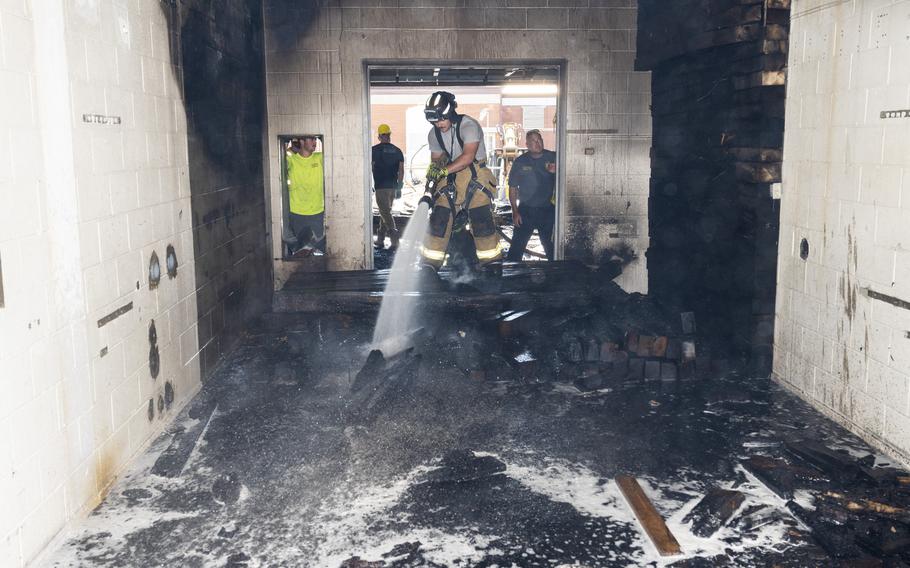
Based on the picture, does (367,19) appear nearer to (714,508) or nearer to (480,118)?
(714,508)

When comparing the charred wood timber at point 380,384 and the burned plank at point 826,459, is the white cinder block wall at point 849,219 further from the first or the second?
the charred wood timber at point 380,384

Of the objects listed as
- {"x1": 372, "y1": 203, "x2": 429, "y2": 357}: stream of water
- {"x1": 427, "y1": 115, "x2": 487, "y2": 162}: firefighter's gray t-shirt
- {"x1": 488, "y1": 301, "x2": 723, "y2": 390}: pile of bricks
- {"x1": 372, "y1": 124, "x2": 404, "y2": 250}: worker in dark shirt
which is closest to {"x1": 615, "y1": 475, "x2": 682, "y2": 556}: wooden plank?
{"x1": 488, "y1": 301, "x2": 723, "y2": 390}: pile of bricks

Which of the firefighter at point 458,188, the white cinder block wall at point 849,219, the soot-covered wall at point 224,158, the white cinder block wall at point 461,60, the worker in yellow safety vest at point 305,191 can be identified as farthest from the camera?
the worker in yellow safety vest at point 305,191

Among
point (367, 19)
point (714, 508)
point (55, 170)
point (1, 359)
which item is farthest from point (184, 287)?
point (367, 19)

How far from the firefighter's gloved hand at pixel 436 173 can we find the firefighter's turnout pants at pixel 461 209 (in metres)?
0.09

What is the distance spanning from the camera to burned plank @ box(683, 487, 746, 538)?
3.88m

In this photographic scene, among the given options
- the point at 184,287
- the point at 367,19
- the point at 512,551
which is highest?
the point at 367,19

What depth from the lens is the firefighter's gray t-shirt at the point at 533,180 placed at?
10.0m

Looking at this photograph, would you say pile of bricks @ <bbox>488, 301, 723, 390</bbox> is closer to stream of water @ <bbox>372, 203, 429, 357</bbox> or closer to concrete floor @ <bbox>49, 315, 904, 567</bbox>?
concrete floor @ <bbox>49, 315, 904, 567</bbox>

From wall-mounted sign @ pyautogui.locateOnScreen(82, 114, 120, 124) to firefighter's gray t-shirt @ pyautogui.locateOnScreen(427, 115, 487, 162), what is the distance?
12.7 feet

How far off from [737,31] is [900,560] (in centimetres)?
416

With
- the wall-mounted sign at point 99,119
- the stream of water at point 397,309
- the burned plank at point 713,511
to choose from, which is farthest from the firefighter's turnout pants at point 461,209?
the burned plank at point 713,511

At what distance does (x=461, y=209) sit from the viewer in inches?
325

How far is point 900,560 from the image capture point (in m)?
3.58
